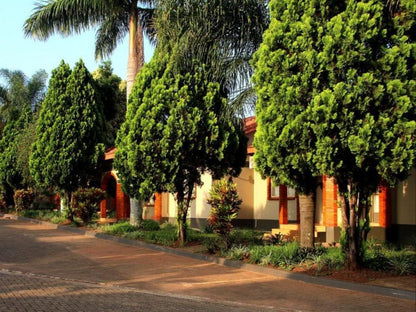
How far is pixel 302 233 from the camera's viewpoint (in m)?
13.4

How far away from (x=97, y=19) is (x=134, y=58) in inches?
108

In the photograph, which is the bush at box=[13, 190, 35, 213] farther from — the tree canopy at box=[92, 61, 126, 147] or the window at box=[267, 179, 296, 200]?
the window at box=[267, 179, 296, 200]

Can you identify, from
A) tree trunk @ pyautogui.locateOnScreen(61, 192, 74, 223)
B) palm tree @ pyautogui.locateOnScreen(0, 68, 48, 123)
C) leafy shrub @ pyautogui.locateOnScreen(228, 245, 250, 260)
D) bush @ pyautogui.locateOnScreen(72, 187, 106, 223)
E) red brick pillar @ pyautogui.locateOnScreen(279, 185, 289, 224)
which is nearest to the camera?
leafy shrub @ pyautogui.locateOnScreen(228, 245, 250, 260)

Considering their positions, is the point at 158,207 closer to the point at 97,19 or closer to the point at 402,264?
the point at 97,19

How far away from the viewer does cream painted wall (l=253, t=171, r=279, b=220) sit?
22188 millimetres

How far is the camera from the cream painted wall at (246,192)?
23.5 metres

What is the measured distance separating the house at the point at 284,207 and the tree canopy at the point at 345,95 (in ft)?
5.24

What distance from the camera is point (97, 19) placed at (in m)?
23.0

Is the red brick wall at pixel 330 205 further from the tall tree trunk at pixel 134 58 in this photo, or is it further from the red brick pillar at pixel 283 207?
the tall tree trunk at pixel 134 58

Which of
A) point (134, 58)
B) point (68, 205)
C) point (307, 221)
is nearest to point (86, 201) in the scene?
point (68, 205)

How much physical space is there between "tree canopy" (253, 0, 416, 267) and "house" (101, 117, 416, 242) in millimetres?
1597

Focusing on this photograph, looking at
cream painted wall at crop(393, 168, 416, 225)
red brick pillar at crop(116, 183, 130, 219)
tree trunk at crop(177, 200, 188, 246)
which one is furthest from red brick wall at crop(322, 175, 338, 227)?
red brick pillar at crop(116, 183, 130, 219)

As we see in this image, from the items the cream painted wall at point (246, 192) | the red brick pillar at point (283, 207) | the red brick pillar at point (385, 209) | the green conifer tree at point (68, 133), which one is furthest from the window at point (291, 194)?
the green conifer tree at point (68, 133)

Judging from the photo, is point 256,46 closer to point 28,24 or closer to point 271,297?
point 271,297
